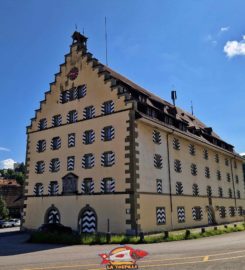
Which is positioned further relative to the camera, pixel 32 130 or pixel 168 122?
pixel 32 130

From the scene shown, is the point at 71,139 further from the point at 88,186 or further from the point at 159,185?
the point at 159,185

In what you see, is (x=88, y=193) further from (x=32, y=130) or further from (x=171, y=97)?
Result: (x=171, y=97)

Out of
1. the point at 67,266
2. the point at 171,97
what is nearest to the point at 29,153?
the point at 171,97

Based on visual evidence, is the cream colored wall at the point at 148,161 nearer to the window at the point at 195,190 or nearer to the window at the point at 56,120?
the window at the point at 195,190

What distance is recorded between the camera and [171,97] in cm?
4703

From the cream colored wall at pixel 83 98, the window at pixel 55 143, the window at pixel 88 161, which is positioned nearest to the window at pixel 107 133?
the cream colored wall at pixel 83 98

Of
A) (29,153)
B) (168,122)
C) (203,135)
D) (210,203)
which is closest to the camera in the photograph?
(168,122)

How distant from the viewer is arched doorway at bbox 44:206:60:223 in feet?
107

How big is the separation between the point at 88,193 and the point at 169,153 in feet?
30.7

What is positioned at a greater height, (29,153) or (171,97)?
(171,97)

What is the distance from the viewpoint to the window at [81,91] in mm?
33750

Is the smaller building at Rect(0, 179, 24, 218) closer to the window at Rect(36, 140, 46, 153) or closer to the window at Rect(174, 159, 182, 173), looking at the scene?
the window at Rect(36, 140, 46, 153)

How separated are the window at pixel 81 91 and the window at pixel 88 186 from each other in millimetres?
8711

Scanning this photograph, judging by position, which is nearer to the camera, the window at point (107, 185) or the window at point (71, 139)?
the window at point (107, 185)
